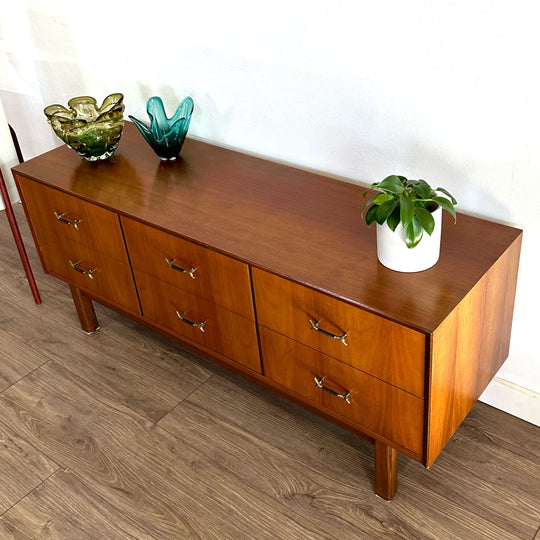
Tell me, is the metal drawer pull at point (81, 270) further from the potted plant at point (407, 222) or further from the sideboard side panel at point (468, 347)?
the sideboard side panel at point (468, 347)

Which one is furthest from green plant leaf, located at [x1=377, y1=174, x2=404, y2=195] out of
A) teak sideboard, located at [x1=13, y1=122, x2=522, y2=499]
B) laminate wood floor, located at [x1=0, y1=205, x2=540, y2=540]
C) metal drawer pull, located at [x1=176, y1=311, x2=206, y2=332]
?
laminate wood floor, located at [x1=0, y1=205, x2=540, y2=540]

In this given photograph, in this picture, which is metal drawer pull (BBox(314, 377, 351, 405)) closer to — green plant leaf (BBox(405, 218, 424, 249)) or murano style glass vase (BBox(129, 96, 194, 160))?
green plant leaf (BBox(405, 218, 424, 249))

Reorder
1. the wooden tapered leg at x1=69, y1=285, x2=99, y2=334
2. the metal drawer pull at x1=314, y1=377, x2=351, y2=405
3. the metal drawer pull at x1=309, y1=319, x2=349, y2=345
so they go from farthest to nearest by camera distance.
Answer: the wooden tapered leg at x1=69, y1=285, x2=99, y2=334 → the metal drawer pull at x1=314, y1=377, x2=351, y2=405 → the metal drawer pull at x1=309, y1=319, x2=349, y2=345

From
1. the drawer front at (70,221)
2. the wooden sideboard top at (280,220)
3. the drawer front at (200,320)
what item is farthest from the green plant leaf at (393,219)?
the drawer front at (70,221)

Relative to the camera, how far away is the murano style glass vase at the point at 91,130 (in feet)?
6.52

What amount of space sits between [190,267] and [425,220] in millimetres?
623

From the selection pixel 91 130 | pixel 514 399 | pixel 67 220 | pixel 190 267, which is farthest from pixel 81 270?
pixel 514 399

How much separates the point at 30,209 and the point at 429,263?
1.30 metres

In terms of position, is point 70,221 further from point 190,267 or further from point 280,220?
point 280,220

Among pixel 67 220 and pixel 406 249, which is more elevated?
pixel 406 249

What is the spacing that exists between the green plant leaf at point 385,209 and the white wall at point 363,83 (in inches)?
12.9

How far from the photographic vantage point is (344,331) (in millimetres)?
1464

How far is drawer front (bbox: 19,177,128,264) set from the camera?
74.5 inches

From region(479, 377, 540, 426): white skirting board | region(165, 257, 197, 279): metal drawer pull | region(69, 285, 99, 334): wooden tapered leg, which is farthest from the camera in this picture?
region(69, 285, 99, 334): wooden tapered leg
